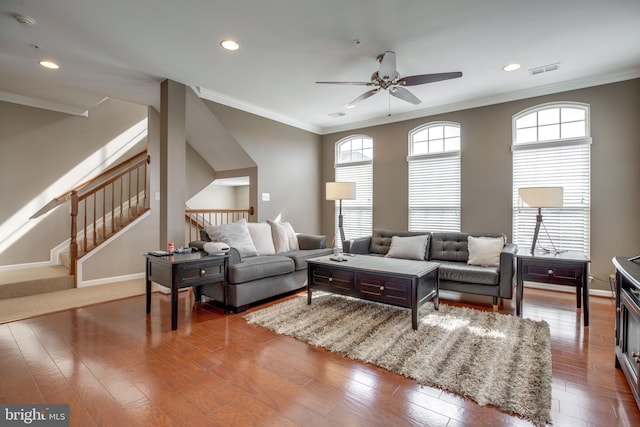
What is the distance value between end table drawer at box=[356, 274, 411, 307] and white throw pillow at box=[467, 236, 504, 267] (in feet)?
4.91

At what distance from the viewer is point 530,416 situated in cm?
170

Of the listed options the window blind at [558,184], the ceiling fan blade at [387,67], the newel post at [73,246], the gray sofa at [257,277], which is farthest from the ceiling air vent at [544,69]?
the newel post at [73,246]

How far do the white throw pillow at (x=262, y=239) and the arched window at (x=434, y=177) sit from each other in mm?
2689

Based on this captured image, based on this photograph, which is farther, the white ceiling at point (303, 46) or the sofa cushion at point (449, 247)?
the sofa cushion at point (449, 247)

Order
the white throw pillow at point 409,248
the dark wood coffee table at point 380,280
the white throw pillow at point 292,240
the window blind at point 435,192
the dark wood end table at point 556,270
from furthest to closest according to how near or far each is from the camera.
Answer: the window blind at point 435,192 → the white throw pillow at point 292,240 → the white throw pillow at point 409,248 → the dark wood end table at point 556,270 → the dark wood coffee table at point 380,280

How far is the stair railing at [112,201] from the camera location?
5012mm

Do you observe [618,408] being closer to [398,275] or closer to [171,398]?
[398,275]

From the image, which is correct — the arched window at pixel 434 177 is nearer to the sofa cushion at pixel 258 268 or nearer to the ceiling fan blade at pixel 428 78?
the ceiling fan blade at pixel 428 78

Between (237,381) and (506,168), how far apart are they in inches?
183

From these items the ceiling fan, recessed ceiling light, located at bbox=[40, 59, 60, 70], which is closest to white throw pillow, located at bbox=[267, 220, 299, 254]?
the ceiling fan

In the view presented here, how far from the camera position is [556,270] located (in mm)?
3209

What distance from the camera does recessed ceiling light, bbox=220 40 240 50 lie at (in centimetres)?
317

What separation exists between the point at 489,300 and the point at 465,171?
2.13 metres

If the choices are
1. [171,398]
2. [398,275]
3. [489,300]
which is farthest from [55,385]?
[489,300]
